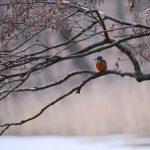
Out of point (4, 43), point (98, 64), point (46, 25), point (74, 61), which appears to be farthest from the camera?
point (74, 61)

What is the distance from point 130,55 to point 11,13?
1.14m

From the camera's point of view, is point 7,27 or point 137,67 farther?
point 137,67

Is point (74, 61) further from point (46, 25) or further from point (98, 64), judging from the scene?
point (46, 25)

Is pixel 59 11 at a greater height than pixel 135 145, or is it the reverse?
pixel 59 11

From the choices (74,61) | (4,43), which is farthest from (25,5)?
(74,61)

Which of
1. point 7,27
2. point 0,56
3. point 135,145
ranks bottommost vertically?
point 135,145

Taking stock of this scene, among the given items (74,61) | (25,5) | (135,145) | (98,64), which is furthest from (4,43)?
(135,145)

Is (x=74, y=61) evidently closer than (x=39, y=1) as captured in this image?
No

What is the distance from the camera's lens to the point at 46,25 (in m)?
3.60

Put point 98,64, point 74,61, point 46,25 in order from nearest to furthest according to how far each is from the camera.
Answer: point 46,25, point 98,64, point 74,61

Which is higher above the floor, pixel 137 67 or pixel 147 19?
pixel 147 19

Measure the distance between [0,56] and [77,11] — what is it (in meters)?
0.77

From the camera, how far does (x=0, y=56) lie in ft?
12.6

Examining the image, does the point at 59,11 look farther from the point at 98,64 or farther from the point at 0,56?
the point at 98,64
